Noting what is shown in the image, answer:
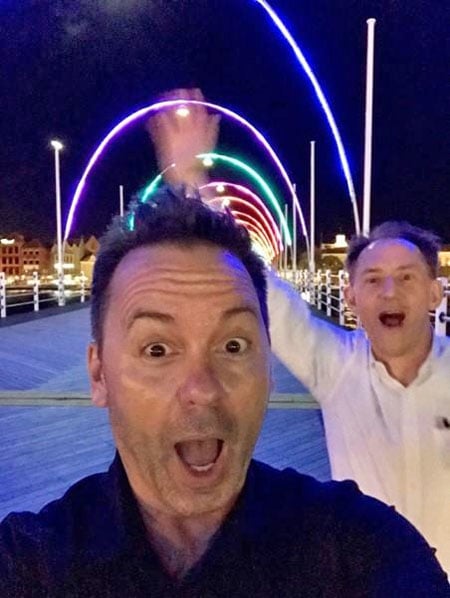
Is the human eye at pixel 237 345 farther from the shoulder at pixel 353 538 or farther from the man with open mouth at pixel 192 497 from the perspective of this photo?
the shoulder at pixel 353 538

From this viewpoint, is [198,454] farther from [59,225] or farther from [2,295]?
[59,225]

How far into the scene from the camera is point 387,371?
7.07 feet

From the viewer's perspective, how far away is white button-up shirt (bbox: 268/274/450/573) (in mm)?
1991

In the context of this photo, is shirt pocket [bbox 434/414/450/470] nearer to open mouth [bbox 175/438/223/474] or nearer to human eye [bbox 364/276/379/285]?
human eye [bbox 364/276/379/285]

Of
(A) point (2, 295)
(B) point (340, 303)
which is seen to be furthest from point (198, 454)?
(A) point (2, 295)

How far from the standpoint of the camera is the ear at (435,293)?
2.30m

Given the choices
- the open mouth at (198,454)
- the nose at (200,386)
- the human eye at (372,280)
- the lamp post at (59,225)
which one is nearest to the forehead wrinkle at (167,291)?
the nose at (200,386)

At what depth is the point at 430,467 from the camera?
200cm

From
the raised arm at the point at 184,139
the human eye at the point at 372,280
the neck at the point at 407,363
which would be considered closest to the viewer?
the neck at the point at 407,363

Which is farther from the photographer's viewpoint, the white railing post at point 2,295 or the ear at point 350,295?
the white railing post at point 2,295

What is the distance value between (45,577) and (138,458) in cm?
22

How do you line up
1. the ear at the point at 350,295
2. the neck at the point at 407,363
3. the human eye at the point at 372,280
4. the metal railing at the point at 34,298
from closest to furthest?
the neck at the point at 407,363, the human eye at the point at 372,280, the ear at the point at 350,295, the metal railing at the point at 34,298

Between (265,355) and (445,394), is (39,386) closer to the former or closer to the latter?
(445,394)

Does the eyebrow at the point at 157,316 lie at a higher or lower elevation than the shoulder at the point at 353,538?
higher
